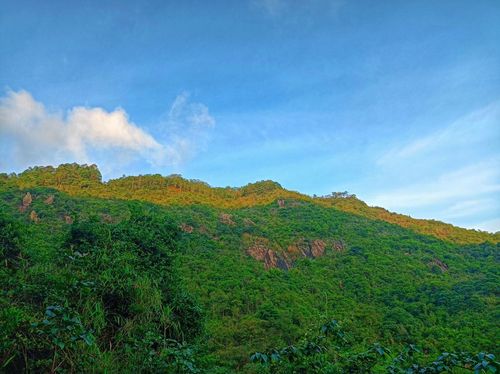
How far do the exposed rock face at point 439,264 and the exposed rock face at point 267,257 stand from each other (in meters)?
19.8

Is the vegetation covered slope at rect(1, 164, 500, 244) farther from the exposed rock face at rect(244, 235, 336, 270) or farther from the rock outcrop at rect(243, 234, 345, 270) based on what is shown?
the exposed rock face at rect(244, 235, 336, 270)

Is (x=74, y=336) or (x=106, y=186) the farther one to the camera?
(x=106, y=186)

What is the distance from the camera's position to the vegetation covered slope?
61906 millimetres

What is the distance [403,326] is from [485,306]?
30.0 feet

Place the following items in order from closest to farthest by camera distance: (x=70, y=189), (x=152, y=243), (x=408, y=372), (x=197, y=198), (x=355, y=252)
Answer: (x=408, y=372)
(x=152, y=243)
(x=355, y=252)
(x=70, y=189)
(x=197, y=198)

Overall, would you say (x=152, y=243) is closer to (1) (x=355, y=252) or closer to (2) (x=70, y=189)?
(1) (x=355, y=252)

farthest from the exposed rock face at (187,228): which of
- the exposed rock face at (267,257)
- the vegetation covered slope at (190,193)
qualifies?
the vegetation covered slope at (190,193)

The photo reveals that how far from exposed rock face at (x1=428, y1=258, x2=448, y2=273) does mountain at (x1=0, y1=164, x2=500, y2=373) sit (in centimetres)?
32

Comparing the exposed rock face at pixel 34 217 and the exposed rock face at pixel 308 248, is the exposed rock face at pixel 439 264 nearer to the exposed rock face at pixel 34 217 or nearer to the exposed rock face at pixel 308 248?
the exposed rock face at pixel 308 248

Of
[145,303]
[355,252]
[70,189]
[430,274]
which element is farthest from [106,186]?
[145,303]

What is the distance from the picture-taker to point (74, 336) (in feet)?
9.87

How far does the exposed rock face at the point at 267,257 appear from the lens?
4666 centimetres

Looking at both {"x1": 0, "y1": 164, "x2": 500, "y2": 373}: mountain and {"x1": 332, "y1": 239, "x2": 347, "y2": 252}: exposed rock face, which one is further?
{"x1": 332, "y1": 239, "x2": 347, "y2": 252}: exposed rock face

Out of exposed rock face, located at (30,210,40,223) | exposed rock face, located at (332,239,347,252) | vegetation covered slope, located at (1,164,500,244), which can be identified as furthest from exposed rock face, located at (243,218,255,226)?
exposed rock face, located at (30,210,40,223)
